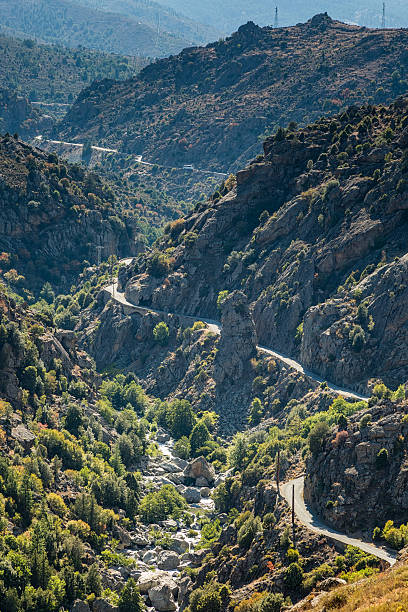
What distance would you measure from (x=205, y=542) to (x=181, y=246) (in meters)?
84.2

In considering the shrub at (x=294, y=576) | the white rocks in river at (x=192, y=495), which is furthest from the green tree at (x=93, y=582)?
the white rocks in river at (x=192, y=495)

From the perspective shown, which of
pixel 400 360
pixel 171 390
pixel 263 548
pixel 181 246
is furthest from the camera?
pixel 181 246

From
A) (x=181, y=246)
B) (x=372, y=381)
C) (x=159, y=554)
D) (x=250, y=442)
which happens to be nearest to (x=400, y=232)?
(x=372, y=381)

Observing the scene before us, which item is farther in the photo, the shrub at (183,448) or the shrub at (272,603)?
the shrub at (183,448)

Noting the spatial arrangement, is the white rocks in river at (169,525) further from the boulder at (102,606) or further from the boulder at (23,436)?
the boulder at (102,606)

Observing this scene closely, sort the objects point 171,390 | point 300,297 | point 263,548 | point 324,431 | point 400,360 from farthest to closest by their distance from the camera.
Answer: point 171,390
point 300,297
point 400,360
point 324,431
point 263,548

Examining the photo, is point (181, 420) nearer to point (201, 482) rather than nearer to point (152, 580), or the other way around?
point (201, 482)

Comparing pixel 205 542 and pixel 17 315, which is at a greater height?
pixel 17 315

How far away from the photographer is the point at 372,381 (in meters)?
136

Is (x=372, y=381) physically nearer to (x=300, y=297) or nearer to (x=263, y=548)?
(x=300, y=297)

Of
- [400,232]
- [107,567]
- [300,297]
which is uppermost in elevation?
[400,232]

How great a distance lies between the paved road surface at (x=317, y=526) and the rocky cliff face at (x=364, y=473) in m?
0.93

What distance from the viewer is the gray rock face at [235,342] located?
15938cm

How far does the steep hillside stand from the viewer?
142m
